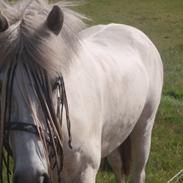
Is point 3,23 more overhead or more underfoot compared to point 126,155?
more overhead

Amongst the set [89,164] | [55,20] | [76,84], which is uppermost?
[55,20]

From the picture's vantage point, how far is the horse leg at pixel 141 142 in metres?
4.27

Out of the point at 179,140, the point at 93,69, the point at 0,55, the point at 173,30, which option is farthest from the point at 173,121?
the point at 173,30

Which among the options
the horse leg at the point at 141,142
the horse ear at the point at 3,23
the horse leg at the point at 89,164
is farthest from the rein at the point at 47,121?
the horse leg at the point at 141,142

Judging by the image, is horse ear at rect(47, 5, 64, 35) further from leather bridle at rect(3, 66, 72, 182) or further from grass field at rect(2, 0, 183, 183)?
grass field at rect(2, 0, 183, 183)

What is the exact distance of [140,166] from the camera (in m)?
4.45

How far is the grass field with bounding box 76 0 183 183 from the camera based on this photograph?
514 cm

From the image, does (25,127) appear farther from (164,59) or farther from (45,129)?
(164,59)

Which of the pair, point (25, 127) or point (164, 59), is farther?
point (164, 59)

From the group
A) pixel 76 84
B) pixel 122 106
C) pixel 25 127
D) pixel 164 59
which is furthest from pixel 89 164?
pixel 164 59

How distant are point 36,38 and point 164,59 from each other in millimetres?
10207

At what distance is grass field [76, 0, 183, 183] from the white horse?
505 mm

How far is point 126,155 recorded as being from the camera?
457 cm

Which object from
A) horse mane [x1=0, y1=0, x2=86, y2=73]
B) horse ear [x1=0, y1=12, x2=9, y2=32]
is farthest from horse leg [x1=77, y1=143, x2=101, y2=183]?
horse ear [x1=0, y1=12, x2=9, y2=32]
